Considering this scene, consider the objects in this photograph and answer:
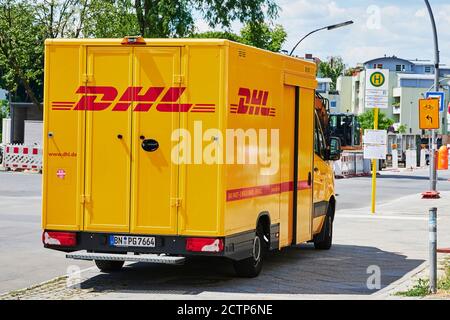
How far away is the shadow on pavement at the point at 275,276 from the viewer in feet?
37.7

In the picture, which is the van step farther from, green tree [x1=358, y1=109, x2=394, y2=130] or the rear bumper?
green tree [x1=358, y1=109, x2=394, y2=130]

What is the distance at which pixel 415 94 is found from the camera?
135 m

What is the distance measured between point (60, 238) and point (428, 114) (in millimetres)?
16626

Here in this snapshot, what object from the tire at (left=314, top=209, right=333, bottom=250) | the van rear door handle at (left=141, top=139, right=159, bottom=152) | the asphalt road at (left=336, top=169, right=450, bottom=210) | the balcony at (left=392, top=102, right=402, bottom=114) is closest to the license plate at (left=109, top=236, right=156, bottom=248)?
the van rear door handle at (left=141, top=139, right=159, bottom=152)

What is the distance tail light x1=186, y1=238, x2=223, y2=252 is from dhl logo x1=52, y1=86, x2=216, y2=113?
1.43 meters

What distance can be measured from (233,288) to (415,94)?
12631 centimetres

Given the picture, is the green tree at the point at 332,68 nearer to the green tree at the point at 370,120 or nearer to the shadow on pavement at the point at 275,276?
the green tree at the point at 370,120

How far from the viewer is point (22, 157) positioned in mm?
44625

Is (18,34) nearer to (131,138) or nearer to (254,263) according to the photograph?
(254,263)

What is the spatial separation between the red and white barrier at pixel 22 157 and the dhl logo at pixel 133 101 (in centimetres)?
3289

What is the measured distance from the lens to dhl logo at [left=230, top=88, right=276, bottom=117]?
11538 mm

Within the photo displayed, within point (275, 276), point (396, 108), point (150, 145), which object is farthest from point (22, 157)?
point (396, 108)

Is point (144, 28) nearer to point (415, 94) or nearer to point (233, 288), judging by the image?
point (233, 288)
